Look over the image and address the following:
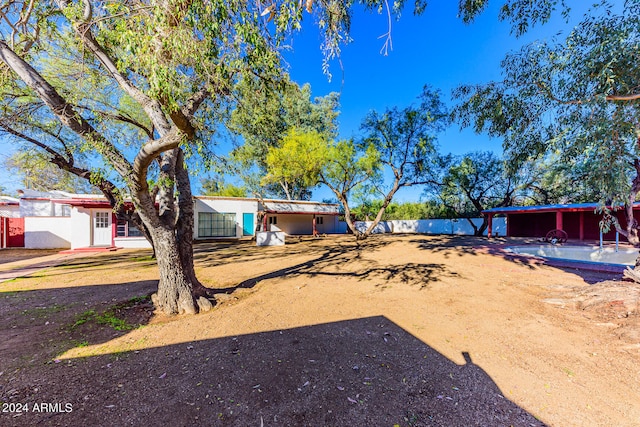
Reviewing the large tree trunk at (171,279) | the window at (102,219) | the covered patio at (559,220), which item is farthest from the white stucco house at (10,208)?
the covered patio at (559,220)

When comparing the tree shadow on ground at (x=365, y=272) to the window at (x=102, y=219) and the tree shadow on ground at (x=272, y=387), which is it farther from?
the window at (x=102, y=219)

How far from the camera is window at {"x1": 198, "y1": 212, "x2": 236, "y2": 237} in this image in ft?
52.8

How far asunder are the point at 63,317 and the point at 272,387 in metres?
4.14

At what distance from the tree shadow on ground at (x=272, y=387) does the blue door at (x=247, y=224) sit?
48.8 feet

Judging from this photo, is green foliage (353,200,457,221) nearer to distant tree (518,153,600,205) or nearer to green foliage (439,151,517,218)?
green foliage (439,151,517,218)

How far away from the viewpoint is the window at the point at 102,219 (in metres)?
12.5

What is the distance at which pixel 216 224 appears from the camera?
54.5 ft

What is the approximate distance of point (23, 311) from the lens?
14.0ft

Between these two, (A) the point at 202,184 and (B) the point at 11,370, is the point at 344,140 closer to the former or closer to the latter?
(B) the point at 11,370

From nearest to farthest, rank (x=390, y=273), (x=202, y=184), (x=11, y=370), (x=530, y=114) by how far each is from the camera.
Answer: (x=11, y=370)
(x=530, y=114)
(x=390, y=273)
(x=202, y=184)

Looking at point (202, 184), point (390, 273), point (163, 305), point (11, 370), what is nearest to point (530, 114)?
point (390, 273)

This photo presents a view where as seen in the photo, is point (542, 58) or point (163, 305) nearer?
point (163, 305)

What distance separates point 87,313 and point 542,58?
32.7 ft

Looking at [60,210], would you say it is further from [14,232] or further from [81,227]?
[81,227]
